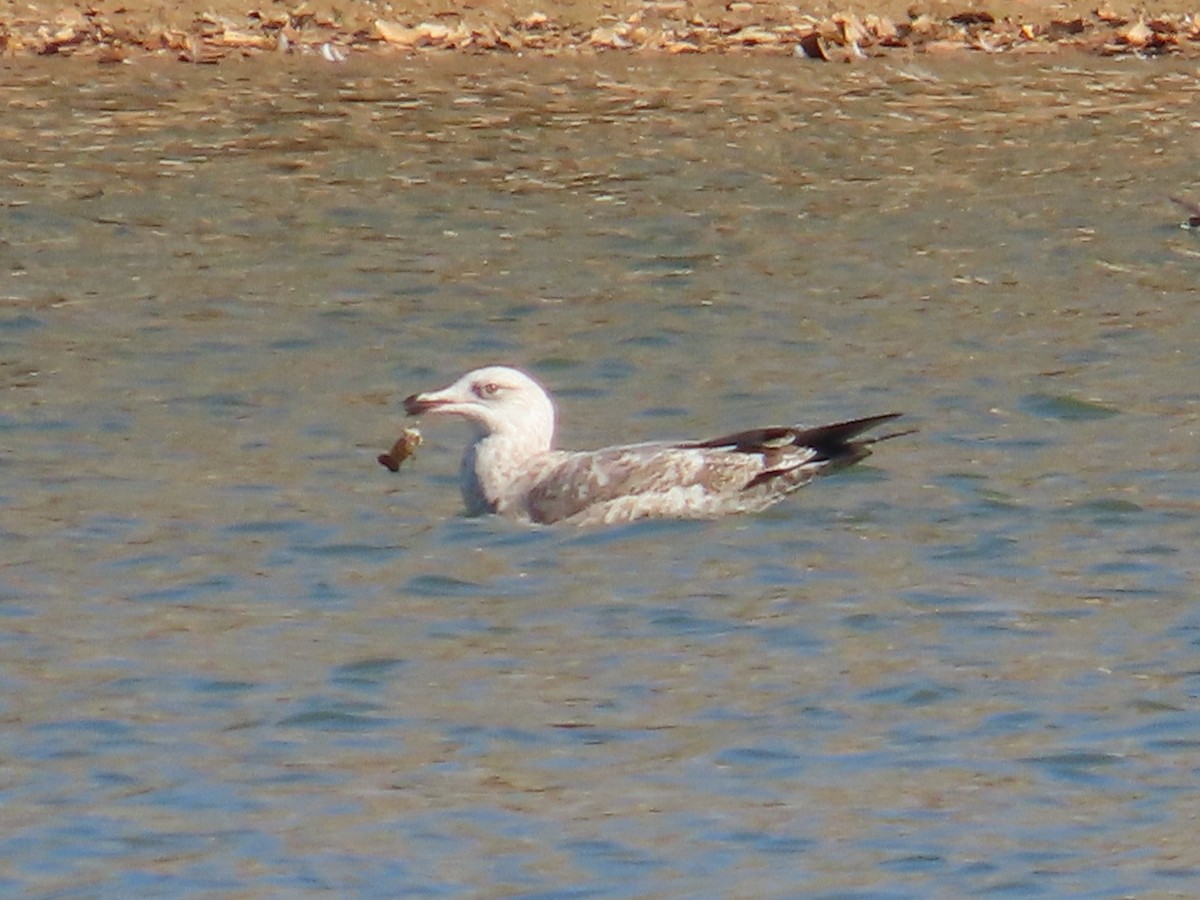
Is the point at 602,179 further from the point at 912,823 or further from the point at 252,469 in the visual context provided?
the point at 912,823

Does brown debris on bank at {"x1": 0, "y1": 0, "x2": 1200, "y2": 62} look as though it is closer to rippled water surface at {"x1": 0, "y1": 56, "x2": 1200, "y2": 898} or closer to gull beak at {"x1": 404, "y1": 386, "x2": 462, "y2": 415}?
rippled water surface at {"x1": 0, "y1": 56, "x2": 1200, "y2": 898}

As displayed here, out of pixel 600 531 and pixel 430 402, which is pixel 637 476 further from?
pixel 430 402

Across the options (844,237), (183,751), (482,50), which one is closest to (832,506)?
(183,751)

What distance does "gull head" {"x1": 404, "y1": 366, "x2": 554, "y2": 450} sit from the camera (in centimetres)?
1300

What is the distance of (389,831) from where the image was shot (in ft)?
27.1

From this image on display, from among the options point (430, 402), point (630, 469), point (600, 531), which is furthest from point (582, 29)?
point (600, 531)

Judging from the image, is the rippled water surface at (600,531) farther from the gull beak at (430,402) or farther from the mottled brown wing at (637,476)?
the gull beak at (430,402)

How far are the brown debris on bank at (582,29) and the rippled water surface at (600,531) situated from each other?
0.68 metres

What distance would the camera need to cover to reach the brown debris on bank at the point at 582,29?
23.1 m

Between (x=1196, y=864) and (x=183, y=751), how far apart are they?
2983mm

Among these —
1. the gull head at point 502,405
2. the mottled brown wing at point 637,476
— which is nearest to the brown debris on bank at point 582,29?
the gull head at point 502,405

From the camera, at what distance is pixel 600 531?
12.4 m

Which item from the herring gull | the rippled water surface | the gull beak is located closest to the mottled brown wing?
the herring gull

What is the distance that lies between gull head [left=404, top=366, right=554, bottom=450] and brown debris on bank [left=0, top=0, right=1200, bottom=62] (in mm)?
10223
